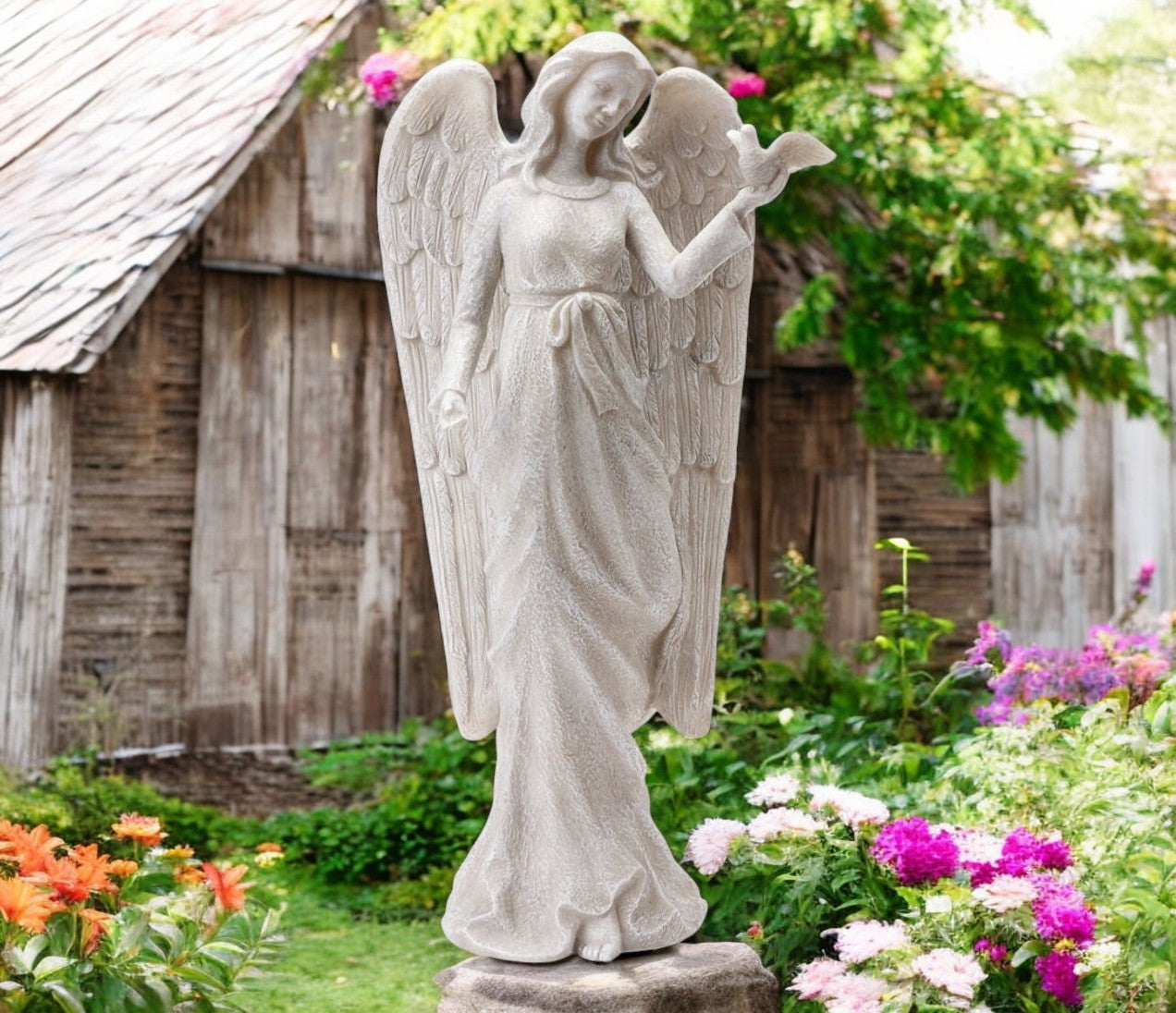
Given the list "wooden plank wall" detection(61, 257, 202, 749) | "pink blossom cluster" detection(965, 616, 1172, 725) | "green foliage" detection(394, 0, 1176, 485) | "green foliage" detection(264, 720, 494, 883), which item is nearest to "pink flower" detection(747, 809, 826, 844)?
"pink blossom cluster" detection(965, 616, 1172, 725)

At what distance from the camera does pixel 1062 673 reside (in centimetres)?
590

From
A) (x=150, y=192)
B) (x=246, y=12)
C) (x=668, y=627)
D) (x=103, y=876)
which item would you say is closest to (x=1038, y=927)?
(x=668, y=627)

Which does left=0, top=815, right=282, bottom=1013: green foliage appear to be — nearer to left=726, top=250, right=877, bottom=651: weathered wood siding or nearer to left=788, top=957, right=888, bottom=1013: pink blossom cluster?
left=788, top=957, right=888, bottom=1013: pink blossom cluster

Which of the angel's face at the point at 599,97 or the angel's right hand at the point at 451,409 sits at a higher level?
the angel's face at the point at 599,97

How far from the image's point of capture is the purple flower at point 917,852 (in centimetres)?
412

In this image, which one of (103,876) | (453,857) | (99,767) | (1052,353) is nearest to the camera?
(103,876)

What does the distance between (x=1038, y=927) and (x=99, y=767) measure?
16.8ft

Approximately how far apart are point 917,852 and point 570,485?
4.23ft

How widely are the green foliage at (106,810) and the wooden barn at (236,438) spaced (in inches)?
10.1

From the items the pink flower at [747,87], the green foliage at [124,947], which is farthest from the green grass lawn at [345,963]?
the pink flower at [747,87]

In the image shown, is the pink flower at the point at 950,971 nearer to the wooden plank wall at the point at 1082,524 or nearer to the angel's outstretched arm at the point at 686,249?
the angel's outstretched arm at the point at 686,249

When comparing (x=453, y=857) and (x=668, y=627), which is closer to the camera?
(x=668, y=627)

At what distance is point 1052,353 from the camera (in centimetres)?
835

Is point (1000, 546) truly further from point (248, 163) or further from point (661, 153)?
point (661, 153)
